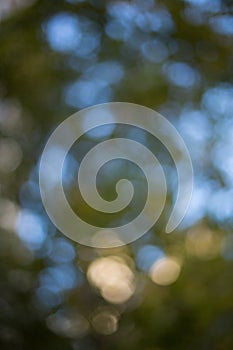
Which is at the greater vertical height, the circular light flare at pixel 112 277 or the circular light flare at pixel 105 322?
the circular light flare at pixel 112 277

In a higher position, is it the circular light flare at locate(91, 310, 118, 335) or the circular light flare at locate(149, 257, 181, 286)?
the circular light flare at locate(149, 257, 181, 286)

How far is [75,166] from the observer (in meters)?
1.19

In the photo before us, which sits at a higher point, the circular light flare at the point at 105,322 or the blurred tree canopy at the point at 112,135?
the blurred tree canopy at the point at 112,135

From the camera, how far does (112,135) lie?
1.21 m

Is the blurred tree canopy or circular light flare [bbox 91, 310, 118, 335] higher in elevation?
the blurred tree canopy

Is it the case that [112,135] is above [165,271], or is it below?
above

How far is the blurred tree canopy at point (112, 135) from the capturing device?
1096 millimetres

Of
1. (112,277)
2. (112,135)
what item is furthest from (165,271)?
(112,135)

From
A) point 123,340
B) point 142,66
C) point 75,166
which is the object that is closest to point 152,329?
point 123,340

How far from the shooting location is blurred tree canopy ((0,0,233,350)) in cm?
110

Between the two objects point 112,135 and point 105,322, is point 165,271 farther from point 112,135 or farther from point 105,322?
point 112,135

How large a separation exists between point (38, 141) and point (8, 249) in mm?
198

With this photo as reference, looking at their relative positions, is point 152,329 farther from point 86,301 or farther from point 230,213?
point 230,213

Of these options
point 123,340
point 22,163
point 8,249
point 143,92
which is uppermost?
point 143,92
